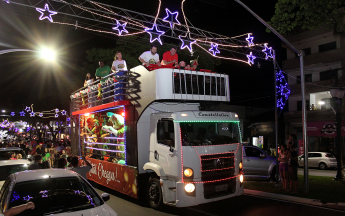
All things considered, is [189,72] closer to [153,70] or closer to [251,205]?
[153,70]

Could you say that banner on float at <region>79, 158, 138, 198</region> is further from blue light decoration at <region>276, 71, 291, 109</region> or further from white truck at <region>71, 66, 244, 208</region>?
blue light decoration at <region>276, 71, 291, 109</region>

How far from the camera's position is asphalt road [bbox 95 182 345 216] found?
23.1ft

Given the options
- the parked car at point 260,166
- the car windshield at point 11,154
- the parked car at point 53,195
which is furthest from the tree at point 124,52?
the parked car at point 53,195

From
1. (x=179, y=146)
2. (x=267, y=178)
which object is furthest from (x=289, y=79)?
(x=179, y=146)

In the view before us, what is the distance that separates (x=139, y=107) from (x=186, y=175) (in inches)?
98.8

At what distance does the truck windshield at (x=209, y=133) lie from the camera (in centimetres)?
673

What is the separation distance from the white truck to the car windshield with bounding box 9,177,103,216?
97.8 inches

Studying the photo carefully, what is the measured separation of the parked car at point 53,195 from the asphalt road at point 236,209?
2.86m

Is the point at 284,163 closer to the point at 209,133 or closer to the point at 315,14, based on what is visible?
the point at 209,133

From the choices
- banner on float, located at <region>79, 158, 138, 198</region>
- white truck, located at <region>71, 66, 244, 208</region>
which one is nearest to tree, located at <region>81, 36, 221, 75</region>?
white truck, located at <region>71, 66, 244, 208</region>

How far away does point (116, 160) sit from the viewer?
911 cm

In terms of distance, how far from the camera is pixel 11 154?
38.7 feet

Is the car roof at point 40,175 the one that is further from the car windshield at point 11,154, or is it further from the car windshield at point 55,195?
the car windshield at point 11,154

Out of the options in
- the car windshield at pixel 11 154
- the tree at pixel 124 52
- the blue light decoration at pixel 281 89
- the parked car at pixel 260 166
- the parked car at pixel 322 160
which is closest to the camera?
the car windshield at pixel 11 154
